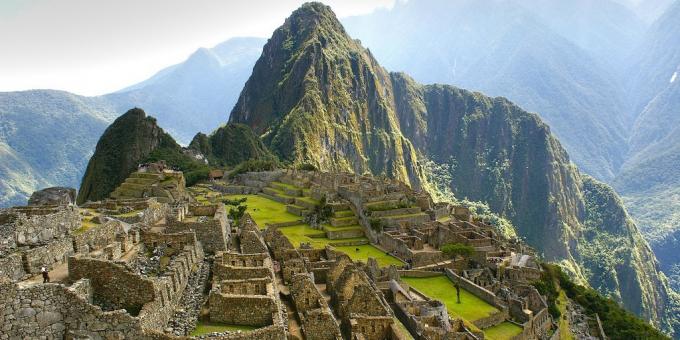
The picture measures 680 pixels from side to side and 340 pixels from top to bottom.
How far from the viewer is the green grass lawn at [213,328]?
15656mm

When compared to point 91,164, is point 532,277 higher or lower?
lower

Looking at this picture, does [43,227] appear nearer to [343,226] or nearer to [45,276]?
[45,276]

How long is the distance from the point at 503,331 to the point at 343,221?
2841 cm

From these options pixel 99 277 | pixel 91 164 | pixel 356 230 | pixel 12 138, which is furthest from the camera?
pixel 12 138

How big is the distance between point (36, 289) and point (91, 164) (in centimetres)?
12927

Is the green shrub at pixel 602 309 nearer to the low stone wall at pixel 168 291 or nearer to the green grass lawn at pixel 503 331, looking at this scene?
the green grass lawn at pixel 503 331

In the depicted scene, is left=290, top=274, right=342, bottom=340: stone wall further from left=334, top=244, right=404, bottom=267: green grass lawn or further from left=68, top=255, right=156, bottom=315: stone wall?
left=334, top=244, right=404, bottom=267: green grass lawn

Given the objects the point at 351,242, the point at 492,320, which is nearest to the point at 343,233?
the point at 351,242

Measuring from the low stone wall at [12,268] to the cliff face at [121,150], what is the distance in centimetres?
10337

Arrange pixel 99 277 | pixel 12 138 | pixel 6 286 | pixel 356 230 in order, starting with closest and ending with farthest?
pixel 6 286 < pixel 99 277 < pixel 356 230 < pixel 12 138

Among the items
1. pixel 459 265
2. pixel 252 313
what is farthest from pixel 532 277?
pixel 252 313

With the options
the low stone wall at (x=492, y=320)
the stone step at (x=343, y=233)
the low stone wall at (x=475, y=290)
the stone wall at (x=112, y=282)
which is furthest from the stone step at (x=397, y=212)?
the stone wall at (x=112, y=282)

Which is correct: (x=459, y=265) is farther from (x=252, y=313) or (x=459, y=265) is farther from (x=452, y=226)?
(x=252, y=313)

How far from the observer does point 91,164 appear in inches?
5192
